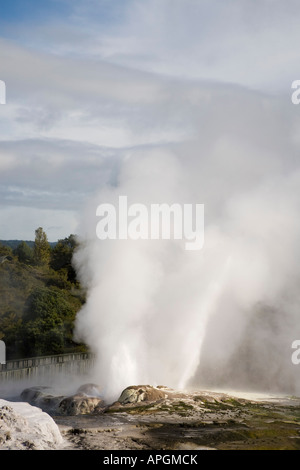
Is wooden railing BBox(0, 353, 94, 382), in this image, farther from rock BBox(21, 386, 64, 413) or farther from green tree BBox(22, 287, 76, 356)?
rock BBox(21, 386, 64, 413)

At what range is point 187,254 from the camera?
35.3 metres

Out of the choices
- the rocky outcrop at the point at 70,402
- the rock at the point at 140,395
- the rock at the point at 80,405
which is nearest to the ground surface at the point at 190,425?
the rock at the point at 140,395

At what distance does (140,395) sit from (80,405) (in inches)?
107

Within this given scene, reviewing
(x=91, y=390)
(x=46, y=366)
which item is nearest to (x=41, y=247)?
(x=46, y=366)

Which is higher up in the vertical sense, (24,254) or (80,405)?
(24,254)

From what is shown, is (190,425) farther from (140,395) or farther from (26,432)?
(26,432)

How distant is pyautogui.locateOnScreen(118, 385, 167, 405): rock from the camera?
26.7 metres

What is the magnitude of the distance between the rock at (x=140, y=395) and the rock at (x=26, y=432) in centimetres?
633

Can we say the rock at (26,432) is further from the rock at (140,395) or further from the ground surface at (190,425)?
the rock at (140,395)

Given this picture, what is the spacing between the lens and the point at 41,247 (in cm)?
8581

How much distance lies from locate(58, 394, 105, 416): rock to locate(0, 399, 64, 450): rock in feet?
18.3

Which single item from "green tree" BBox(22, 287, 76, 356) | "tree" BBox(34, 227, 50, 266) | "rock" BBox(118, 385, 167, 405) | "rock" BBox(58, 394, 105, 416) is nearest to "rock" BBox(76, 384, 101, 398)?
"rock" BBox(58, 394, 105, 416)
